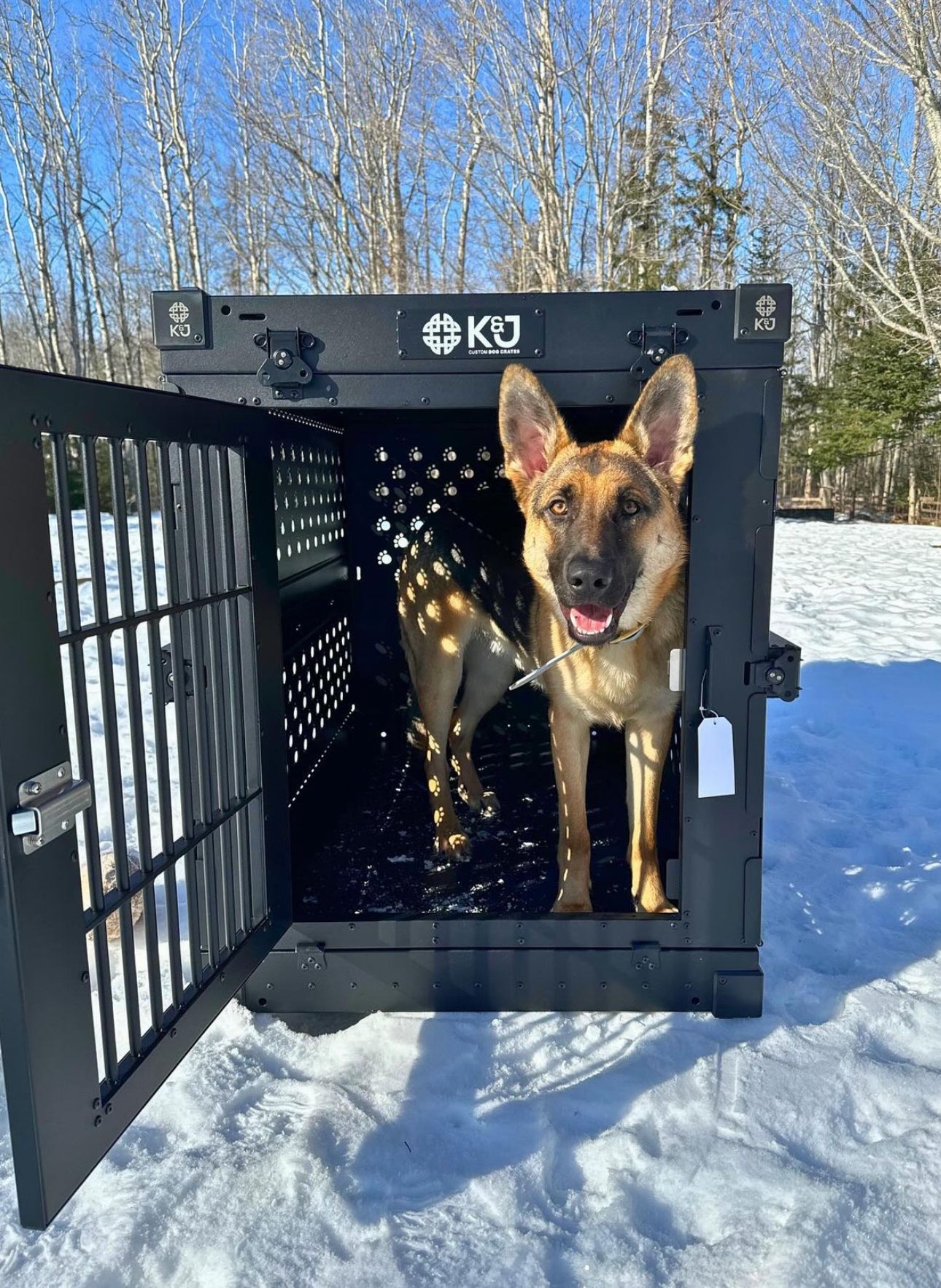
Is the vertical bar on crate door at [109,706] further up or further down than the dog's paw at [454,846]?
further up

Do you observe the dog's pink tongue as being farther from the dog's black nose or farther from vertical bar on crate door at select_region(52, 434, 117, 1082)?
vertical bar on crate door at select_region(52, 434, 117, 1082)

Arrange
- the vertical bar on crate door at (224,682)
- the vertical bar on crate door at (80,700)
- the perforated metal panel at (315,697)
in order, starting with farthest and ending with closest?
the perforated metal panel at (315,697) → the vertical bar on crate door at (224,682) → the vertical bar on crate door at (80,700)

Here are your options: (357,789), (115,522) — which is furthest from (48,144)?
(115,522)

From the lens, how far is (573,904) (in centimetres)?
246

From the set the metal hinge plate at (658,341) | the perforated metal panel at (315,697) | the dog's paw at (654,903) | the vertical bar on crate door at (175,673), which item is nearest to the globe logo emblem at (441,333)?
the metal hinge plate at (658,341)

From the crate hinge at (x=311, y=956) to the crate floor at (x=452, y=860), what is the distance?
0.07 metres

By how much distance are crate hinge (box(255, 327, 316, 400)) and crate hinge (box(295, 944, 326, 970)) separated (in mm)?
1459

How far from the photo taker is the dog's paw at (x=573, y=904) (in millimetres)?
2459

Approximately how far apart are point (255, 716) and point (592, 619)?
89 cm

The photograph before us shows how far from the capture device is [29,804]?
118 centimetres

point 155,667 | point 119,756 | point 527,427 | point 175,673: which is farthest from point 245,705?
point 527,427

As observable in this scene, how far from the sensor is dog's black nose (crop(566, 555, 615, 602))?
6.66 ft

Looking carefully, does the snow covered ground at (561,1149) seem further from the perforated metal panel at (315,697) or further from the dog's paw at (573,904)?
the perforated metal panel at (315,697)

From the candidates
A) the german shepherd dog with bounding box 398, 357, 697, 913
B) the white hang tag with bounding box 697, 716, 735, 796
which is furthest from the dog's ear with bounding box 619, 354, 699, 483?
the white hang tag with bounding box 697, 716, 735, 796
